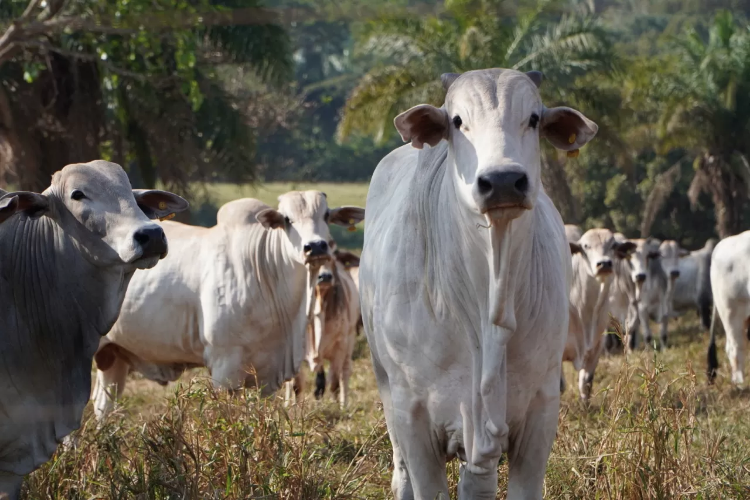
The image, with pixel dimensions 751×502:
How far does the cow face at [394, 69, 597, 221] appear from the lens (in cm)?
333

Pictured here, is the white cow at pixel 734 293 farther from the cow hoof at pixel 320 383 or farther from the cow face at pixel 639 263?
the cow face at pixel 639 263

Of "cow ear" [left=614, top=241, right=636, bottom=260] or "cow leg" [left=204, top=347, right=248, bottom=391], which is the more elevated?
"cow ear" [left=614, top=241, right=636, bottom=260]

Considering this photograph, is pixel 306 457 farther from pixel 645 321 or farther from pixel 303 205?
pixel 645 321

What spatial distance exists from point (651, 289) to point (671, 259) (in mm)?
1088

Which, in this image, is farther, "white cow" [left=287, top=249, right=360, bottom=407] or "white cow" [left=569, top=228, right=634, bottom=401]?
"white cow" [left=569, top=228, right=634, bottom=401]

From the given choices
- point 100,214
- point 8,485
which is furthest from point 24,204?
point 8,485

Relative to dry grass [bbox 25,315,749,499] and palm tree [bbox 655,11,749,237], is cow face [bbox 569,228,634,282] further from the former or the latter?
palm tree [bbox 655,11,749,237]

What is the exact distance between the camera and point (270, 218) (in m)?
7.81

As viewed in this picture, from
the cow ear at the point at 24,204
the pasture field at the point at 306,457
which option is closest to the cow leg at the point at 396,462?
the pasture field at the point at 306,457

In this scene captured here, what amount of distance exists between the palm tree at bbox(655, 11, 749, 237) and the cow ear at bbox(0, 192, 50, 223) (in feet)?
62.9

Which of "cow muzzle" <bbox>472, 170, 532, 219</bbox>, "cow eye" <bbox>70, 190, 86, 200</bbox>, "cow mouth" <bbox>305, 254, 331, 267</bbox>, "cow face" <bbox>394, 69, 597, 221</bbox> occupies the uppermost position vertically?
"cow face" <bbox>394, 69, 597, 221</bbox>

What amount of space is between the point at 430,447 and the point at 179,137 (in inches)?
481

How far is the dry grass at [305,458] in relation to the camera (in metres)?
5.02

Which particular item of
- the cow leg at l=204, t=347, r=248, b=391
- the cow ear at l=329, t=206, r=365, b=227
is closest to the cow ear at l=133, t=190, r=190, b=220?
the cow leg at l=204, t=347, r=248, b=391
